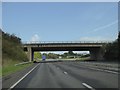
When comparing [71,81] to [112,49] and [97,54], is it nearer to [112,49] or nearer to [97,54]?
[112,49]

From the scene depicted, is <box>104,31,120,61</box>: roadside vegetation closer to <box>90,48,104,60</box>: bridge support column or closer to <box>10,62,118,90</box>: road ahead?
<box>90,48,104,60</box>: bridge support column

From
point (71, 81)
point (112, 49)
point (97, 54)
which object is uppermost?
point (112, 49)

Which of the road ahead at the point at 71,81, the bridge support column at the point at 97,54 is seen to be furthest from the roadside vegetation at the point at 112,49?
the road ahead at the point at 71,81

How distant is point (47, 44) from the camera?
98.2 m

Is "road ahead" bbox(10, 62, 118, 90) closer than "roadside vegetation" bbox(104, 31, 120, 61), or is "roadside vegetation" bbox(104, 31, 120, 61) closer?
"road ahead" bbox(10, 62, 118, 90)

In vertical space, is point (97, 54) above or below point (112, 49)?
below

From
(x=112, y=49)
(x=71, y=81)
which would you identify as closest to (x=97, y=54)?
(x=112, y=49)

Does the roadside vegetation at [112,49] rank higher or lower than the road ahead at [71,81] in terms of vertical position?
higher

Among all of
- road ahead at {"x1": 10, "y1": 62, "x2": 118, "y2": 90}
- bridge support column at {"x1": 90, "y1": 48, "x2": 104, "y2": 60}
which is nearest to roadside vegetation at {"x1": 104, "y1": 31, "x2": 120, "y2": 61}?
bridge support column at {"x1": 90, "y1": 48, "x2": 104, "y2": 60}

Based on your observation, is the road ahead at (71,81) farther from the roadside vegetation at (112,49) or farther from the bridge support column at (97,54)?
the bridge support column at (97,54)

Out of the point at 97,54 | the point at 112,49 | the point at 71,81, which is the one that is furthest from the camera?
the point at 97,54

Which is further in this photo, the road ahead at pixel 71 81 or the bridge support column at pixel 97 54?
the bridge support column at pixel 97 54

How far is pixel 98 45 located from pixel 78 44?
6.79 meters

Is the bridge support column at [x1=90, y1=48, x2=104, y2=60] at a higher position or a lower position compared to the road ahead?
higher
